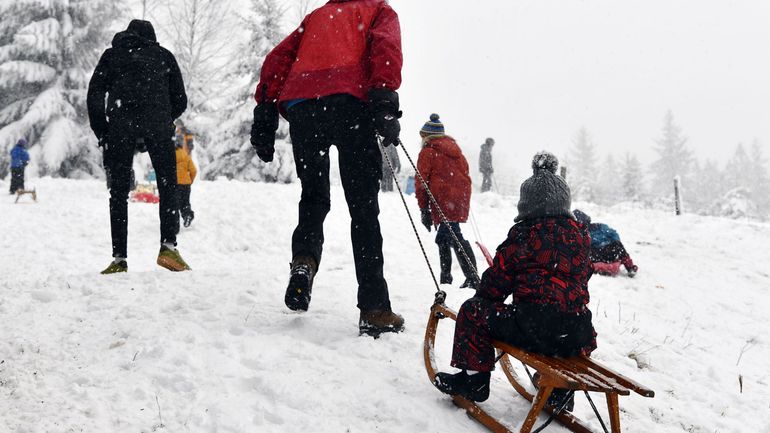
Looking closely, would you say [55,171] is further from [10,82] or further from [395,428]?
[395,428]

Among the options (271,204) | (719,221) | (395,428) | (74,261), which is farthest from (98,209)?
(719,221)

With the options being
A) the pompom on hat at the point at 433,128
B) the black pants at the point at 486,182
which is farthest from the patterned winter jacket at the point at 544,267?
the black pants at the point at 486,182

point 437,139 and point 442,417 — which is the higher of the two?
point 437,139

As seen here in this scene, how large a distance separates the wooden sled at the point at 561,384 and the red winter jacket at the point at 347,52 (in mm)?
1519

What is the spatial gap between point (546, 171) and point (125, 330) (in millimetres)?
2858

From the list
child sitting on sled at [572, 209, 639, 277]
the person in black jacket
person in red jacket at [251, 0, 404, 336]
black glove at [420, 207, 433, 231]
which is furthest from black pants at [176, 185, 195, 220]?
child sitting on sled at [572, 209, 639, 277]

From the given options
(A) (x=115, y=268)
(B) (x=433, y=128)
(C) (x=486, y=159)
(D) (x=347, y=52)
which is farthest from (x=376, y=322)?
(C) (x=486, y=159)

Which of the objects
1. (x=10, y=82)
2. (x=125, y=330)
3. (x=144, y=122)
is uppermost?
(x=10, y=82)

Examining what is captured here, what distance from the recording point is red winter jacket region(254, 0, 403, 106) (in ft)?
10.1

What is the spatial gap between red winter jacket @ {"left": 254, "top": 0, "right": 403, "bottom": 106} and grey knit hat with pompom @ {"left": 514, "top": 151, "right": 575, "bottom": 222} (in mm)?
1029

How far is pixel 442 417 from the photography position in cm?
253

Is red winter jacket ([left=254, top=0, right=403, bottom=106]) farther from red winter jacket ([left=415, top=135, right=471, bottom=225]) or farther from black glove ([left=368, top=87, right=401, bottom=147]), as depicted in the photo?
red winter jacket ([left=415, top=135, right=471, bottom=225])

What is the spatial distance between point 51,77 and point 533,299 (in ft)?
77.0

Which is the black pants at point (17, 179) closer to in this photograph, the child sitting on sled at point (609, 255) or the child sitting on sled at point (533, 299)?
the child sitting on sled at point (609, 255)
